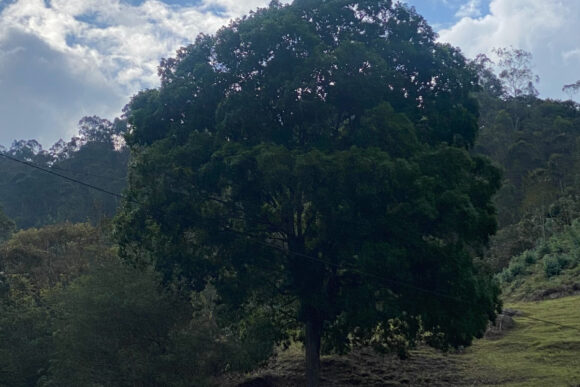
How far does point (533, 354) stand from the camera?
1833 centimetres

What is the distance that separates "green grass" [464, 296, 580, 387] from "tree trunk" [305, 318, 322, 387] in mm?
4852

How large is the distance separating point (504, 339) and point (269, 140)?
40.5ft

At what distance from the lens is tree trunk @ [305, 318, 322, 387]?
1489cm

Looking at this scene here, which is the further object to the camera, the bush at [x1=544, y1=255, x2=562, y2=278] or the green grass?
the bush at [x1=544, y1=255, x2=562, y2=278]

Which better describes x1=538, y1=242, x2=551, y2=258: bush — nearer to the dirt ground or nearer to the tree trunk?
the dirt ground

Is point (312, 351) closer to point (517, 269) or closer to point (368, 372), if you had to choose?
point (368, 372)

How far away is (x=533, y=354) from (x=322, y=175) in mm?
10653

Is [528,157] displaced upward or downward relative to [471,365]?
upward

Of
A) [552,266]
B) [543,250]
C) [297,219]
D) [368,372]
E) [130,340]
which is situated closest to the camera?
[297,219]

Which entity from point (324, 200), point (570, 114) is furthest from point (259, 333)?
point (570, 114)

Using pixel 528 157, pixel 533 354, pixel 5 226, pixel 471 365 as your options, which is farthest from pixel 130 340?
pixel 528 157

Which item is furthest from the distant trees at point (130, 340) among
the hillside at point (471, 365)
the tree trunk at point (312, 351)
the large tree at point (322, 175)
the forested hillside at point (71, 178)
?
the forested hillside at point (71, 178)

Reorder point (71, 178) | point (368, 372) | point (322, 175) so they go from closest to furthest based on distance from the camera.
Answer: point (322, 175) < point (368, 372) < point (71, 178)

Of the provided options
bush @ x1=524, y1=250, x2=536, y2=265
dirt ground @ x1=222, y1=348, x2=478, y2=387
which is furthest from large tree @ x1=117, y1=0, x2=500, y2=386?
bush @ x1=524, y1=250, x2=536, y2=265
